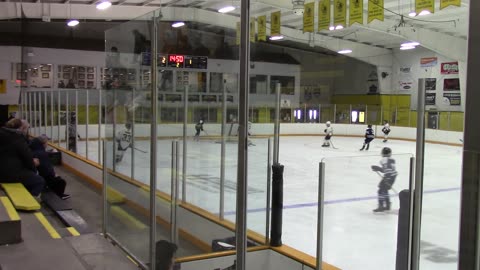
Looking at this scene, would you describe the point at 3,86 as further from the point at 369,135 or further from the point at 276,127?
the point at 276,127

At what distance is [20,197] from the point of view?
418 centimetres

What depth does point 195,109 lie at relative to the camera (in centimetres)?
397

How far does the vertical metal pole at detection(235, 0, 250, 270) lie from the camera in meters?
1.81

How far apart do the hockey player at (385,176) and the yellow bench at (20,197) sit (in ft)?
9.08

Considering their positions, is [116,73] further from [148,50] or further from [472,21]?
[472,21]

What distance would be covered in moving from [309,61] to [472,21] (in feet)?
21.8

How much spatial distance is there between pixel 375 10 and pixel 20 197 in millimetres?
3330

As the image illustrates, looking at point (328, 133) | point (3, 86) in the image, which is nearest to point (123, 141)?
point (328, 133)

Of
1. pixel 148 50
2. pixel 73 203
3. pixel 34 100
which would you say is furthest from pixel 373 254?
pixel 34 100

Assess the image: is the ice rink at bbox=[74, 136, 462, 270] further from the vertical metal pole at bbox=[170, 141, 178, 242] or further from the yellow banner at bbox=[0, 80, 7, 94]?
the yellow banner at bbox=[0, 80, 7, 94]

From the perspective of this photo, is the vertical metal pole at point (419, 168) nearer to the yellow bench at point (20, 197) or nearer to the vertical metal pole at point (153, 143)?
the vertical metal pole at point (153, 143)

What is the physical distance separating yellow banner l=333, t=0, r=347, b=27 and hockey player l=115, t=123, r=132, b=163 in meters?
1.98

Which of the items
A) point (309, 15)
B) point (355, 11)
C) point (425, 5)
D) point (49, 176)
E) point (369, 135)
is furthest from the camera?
point (369, 135)

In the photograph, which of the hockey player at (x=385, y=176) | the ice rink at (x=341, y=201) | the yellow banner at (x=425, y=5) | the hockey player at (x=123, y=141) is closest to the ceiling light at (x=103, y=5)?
the hockey player at (x=123, y=141)
